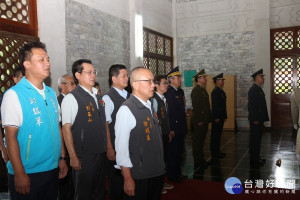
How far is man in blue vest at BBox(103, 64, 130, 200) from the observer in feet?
8.72

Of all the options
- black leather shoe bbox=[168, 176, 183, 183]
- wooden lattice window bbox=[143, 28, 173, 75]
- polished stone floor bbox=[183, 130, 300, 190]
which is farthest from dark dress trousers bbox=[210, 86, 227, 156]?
wooden lattice window bbox=[143, 28, 173, 75]

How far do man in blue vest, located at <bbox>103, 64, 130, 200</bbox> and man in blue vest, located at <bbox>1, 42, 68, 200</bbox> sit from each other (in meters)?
0.79

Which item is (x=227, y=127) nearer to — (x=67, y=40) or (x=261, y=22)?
(x=261, y=22)

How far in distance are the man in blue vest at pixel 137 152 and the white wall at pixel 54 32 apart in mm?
3028

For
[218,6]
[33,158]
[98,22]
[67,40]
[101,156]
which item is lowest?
[101,156]

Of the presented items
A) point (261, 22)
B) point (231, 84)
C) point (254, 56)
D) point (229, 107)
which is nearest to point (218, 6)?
point (261, 22)

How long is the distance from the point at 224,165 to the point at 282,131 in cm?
429

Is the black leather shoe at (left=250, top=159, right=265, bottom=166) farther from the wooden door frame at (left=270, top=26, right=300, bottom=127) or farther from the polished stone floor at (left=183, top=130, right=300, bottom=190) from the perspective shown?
the wooden door frame at (left=270, top=26, right=300, bottom=127)

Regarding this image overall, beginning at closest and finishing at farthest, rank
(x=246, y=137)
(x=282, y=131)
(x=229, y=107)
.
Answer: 1. (x=246, y=137)
2. (x=282, y=131)
3. (x=229, y=107)

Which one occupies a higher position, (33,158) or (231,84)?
(231,84)

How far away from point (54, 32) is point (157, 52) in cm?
444

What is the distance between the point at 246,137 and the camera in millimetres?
7332

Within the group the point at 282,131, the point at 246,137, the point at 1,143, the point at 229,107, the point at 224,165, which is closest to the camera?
the point at 1,143

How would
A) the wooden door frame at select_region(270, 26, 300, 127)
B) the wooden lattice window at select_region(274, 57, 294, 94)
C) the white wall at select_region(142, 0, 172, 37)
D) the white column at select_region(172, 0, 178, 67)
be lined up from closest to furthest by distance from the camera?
the white wall at select_region(142, 0, 172, 37) → the wooden door frame at select_region(270, 26, 300, 127) → the wooden lattice window at select_region(274, 57, 294, 94) → the white column at select_region(172, 0, 178, 67)
